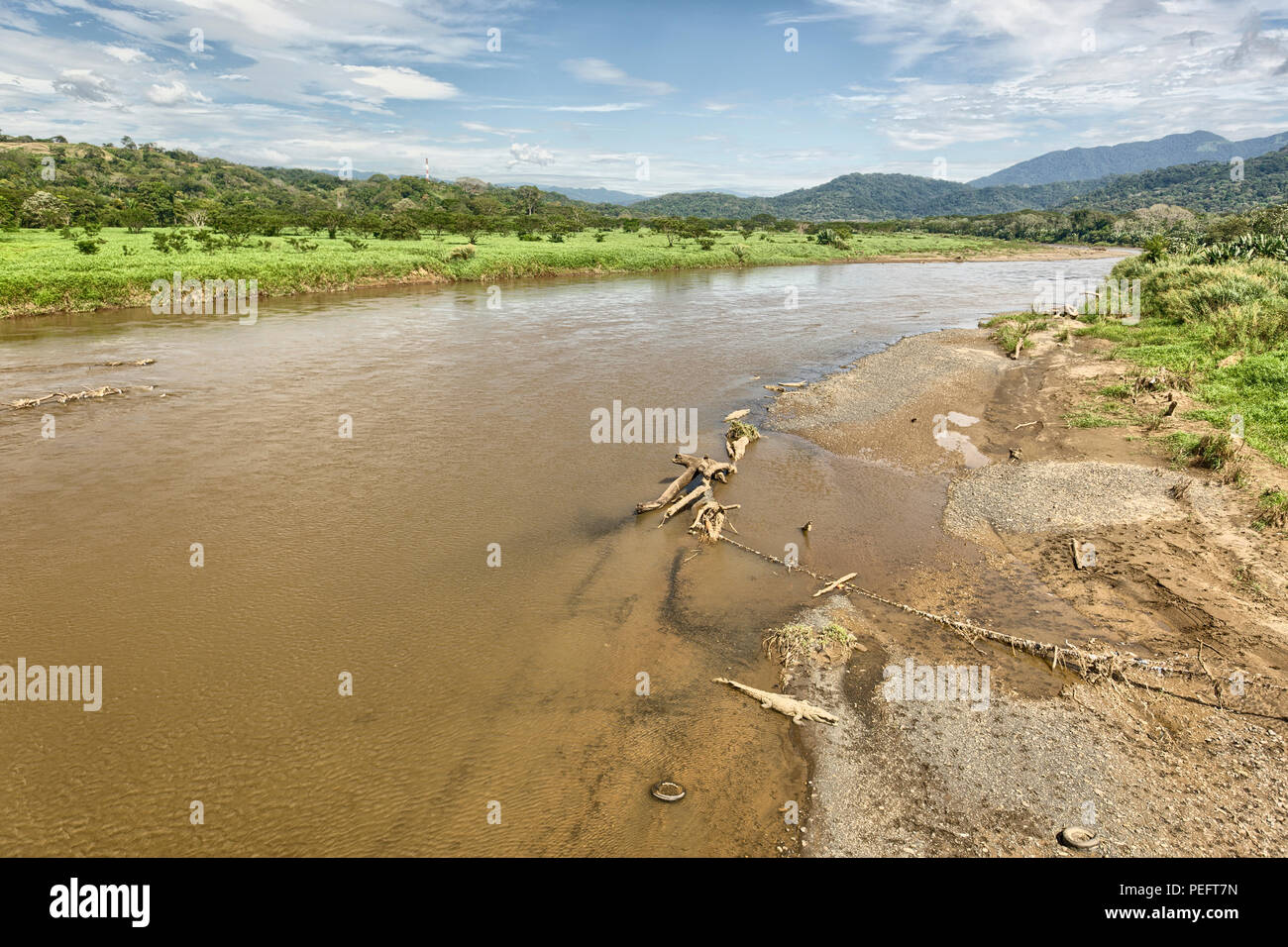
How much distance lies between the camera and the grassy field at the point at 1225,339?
18.0 m

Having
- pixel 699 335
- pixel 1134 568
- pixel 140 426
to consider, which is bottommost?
pixel 1134 568

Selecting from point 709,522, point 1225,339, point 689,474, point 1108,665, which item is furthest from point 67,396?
point 1225,339

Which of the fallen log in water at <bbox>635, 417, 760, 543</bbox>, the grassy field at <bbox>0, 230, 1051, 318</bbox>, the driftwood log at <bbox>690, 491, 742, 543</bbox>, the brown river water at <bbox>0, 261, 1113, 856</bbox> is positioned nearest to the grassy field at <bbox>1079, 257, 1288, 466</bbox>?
the brown river water at <bbox>0, 261, 1113, 856</bbox>

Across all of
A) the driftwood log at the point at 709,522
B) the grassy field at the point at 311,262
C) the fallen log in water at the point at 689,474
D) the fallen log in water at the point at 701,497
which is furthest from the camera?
the grassy field at the point at 311,262

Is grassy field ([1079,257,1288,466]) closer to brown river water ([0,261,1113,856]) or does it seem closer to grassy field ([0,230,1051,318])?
brown river water ([0,261,1113,856])

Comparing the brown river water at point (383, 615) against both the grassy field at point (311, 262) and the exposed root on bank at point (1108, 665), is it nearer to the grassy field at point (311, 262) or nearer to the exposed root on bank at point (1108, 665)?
the exposed root on bank at point (1108, 665)

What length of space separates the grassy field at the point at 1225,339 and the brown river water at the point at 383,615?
10.8m

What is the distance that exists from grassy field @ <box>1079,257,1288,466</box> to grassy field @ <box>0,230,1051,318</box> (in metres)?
48.4

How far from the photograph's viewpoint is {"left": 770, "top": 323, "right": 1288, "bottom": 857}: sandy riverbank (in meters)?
7.07

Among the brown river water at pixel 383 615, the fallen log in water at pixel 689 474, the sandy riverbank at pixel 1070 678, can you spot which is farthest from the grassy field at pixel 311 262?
the sandy riverbank at pixel 1070 678
